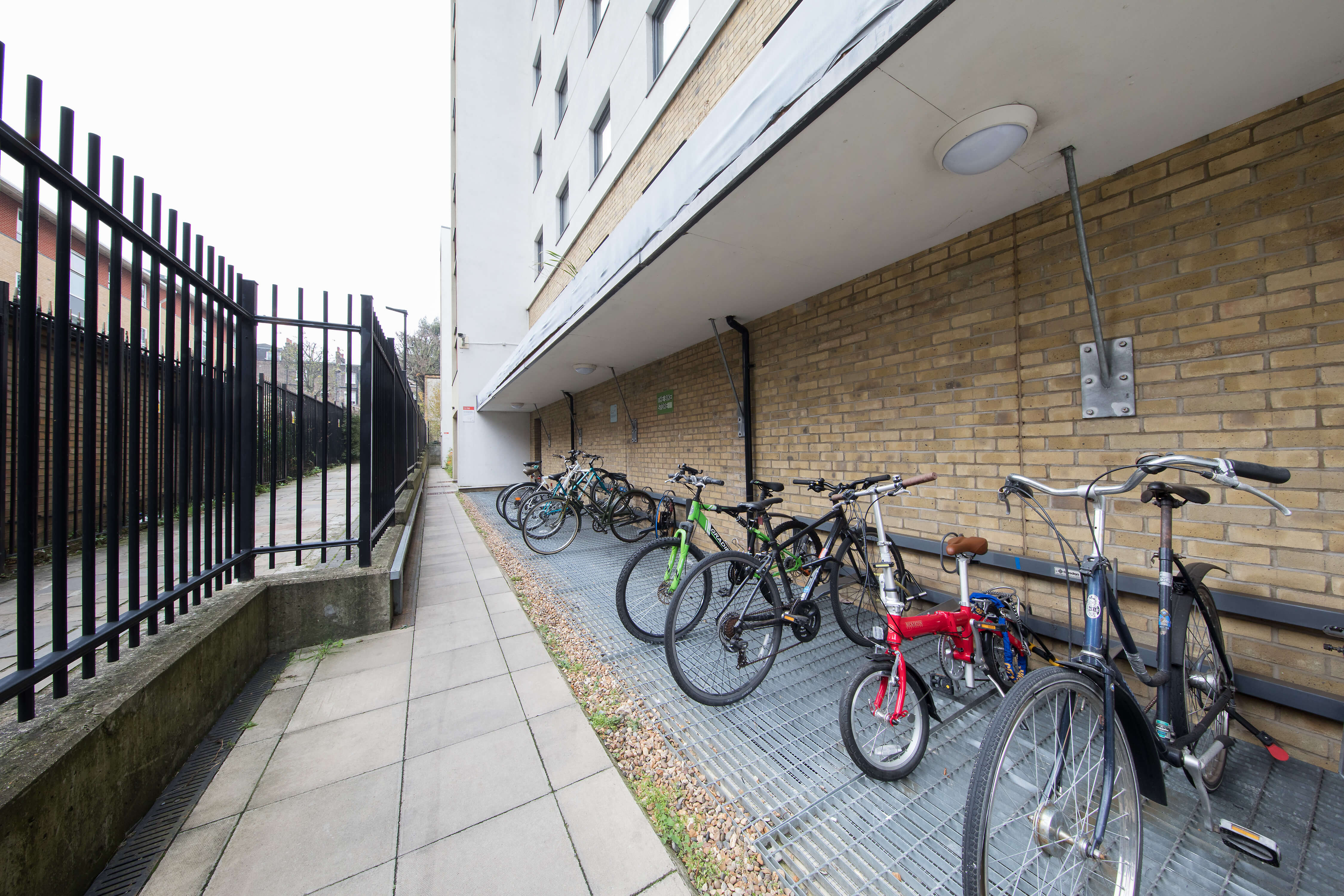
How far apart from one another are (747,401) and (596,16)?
7.87 meters

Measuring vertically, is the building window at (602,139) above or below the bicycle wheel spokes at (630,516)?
above

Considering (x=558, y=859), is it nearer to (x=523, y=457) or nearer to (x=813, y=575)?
(x=813, y=575)

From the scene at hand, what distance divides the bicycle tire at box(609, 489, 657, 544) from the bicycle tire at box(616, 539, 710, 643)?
104 inches

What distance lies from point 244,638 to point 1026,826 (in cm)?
347

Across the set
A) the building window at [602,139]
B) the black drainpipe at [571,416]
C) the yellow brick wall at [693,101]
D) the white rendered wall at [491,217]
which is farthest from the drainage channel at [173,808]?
the white rendered wall at [491,217]

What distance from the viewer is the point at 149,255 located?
1938mm

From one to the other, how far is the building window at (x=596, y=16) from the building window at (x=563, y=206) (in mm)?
2297

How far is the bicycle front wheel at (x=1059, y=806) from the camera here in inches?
44.4

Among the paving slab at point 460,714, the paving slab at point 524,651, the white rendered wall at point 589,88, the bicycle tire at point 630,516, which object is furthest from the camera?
the bicycle tire at point 630,516

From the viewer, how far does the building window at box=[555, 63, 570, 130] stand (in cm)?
939

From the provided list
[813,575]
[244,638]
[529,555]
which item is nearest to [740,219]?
[813,575]

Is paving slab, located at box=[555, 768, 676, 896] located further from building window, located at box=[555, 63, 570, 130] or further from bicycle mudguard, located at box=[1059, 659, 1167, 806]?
building window, located at box=[555, 63, 570, 130]

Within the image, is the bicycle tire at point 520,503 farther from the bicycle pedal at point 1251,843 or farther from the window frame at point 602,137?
the bicycle pedal at point 1251,843

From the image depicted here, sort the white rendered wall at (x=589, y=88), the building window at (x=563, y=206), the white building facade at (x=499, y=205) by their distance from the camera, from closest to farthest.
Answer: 1. the white rendered wall at (x=589, y=88)
2. the building window at (x=563, y=206)
3. the white building facade at (x=499, y=205)
